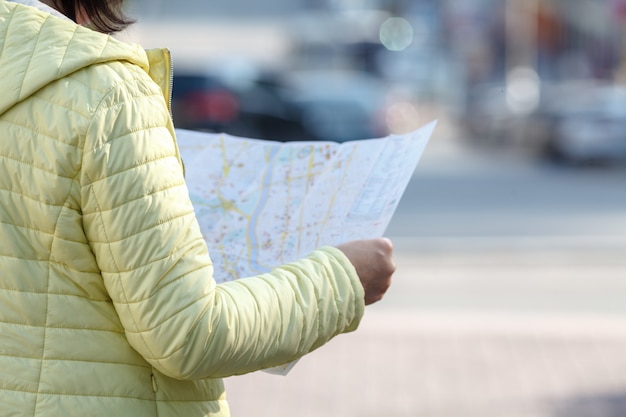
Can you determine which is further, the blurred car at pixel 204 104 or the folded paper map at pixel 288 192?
the blurred car at pixel 204 104

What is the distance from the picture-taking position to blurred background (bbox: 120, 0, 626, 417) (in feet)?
17.9

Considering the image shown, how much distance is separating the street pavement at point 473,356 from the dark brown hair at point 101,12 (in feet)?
11.1

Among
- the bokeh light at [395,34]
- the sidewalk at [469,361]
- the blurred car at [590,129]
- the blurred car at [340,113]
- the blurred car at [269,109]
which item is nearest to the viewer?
the sidewalk at [469,361]

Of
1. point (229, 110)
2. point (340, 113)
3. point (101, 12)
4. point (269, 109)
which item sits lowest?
point (340, 113)

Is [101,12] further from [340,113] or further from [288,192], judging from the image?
[340,113]

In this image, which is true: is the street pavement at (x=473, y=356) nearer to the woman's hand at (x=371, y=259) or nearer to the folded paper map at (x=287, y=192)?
the folded paper map at (x=287, y=192)

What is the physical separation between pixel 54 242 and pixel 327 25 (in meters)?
35.7

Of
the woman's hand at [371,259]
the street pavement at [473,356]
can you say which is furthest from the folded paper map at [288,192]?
the street pavement at [473,356]

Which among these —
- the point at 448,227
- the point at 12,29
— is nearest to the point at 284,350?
the point at 12,29

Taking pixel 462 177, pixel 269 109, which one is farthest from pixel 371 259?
pixel 462 177

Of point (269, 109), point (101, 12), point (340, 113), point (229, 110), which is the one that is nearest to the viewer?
point (101, 12)

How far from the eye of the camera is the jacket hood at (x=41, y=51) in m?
1.47

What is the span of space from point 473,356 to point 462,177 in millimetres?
13482

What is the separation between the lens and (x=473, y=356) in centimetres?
597
